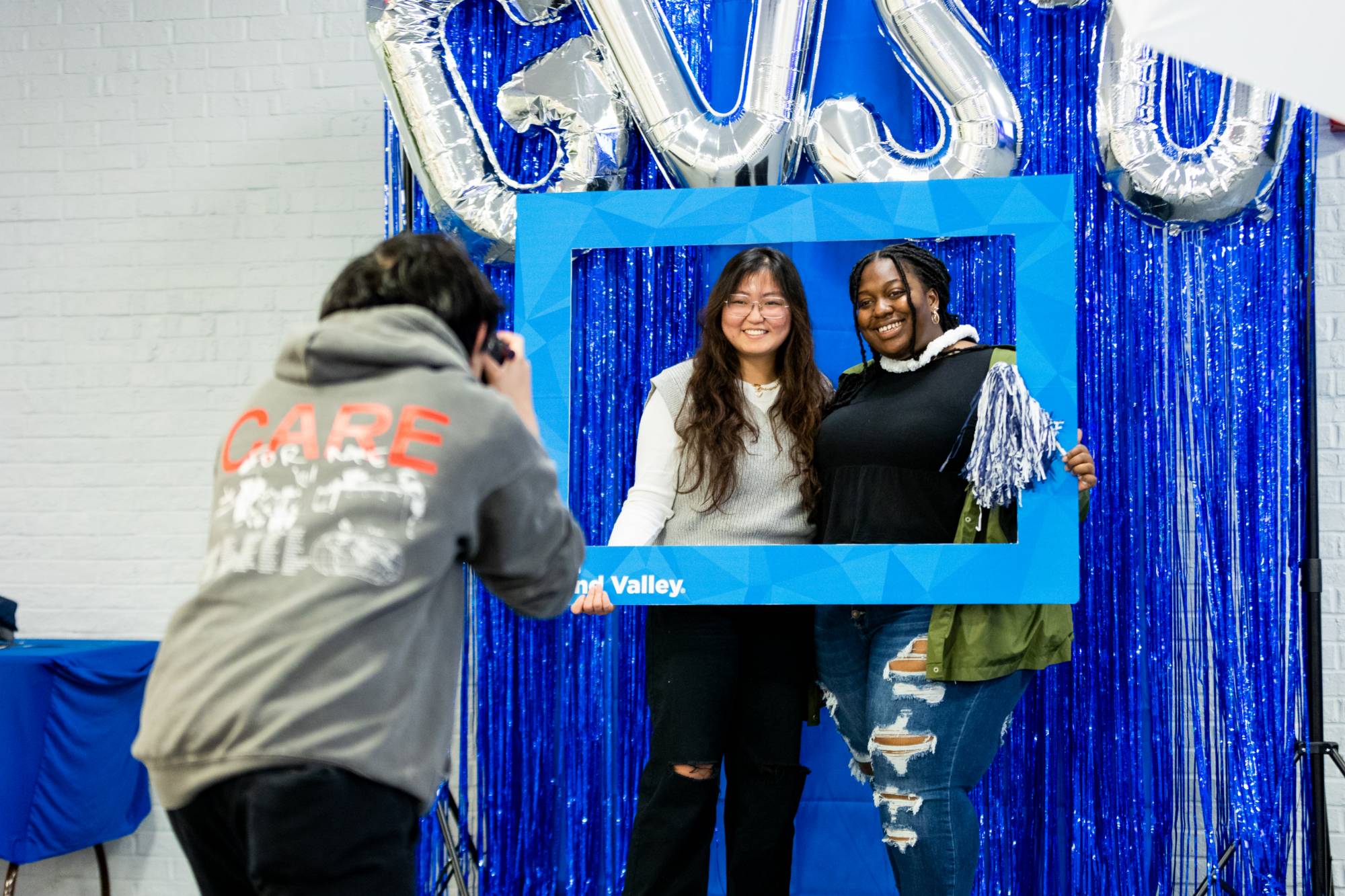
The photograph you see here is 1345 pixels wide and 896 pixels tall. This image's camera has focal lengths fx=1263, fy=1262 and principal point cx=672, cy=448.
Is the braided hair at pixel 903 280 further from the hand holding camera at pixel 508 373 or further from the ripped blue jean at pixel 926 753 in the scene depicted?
the hand holding camera at pixel 508 373

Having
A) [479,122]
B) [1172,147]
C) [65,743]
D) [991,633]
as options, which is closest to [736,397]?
[991,633]

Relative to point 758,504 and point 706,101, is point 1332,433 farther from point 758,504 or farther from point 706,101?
point 706,101

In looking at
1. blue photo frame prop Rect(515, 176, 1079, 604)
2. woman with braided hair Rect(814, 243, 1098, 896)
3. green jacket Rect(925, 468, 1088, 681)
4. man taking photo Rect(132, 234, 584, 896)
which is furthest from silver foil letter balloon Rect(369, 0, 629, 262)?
man taking photo Rect(132, 234, 584, 896)

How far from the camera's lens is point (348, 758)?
3.94 feet

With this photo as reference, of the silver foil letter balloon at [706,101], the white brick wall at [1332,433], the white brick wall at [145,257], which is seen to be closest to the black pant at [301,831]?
the silver foil letter balloon at [706,101]

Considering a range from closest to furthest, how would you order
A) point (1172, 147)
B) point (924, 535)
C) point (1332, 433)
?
point (924, 535) < point (1172, 147) < point (1332, 433)

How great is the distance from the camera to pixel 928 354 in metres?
2.33

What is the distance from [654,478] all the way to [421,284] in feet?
3.65

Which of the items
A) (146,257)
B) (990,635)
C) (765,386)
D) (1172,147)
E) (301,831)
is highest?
(1172,147)

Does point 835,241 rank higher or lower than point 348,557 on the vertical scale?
higher

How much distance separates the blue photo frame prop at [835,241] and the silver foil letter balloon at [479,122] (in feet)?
0.74

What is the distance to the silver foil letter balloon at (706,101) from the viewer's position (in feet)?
8.45

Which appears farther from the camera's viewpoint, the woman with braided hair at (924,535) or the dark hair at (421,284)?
the woman with braided hair at (924,535)

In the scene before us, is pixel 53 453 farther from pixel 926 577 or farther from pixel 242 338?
pixel 926 577
